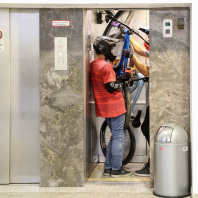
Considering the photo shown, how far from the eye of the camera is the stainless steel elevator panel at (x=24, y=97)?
4.61 metres

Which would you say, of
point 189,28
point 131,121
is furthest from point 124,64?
point 189,28

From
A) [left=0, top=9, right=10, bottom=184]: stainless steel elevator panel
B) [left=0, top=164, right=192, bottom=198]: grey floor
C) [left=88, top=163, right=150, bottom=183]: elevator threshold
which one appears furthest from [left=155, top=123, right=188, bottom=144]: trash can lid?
[left=0, top=9, right=10, bottom=184]: stainless steel elevator panel

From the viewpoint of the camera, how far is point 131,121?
585cm

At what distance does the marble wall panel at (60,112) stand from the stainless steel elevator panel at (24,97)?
149 mm

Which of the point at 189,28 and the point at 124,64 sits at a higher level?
the point at 189,28

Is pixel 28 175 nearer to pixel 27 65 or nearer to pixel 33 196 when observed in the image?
pixel 33 196

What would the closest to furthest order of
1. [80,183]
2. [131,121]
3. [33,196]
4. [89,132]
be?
[33,196]
[80,183]
[89,132]
[131,121]

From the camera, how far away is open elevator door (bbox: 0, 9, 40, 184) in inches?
182

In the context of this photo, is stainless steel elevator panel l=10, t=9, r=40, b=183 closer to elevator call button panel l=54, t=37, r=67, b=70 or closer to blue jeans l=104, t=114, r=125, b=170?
elevator call button panel l=54, t=37, r=67, b=70

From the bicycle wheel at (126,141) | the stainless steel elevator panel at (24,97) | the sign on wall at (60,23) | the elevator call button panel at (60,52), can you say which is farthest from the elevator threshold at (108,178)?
the sign on wall at (60,23)

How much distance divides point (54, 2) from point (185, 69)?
5.62ft

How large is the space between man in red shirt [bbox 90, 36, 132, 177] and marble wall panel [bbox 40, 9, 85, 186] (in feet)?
1.57

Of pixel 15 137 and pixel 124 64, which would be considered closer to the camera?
pixel 15 137

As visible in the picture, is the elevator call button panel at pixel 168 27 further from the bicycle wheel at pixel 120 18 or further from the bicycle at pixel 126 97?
the bicycle wheel at pixel 120 18
